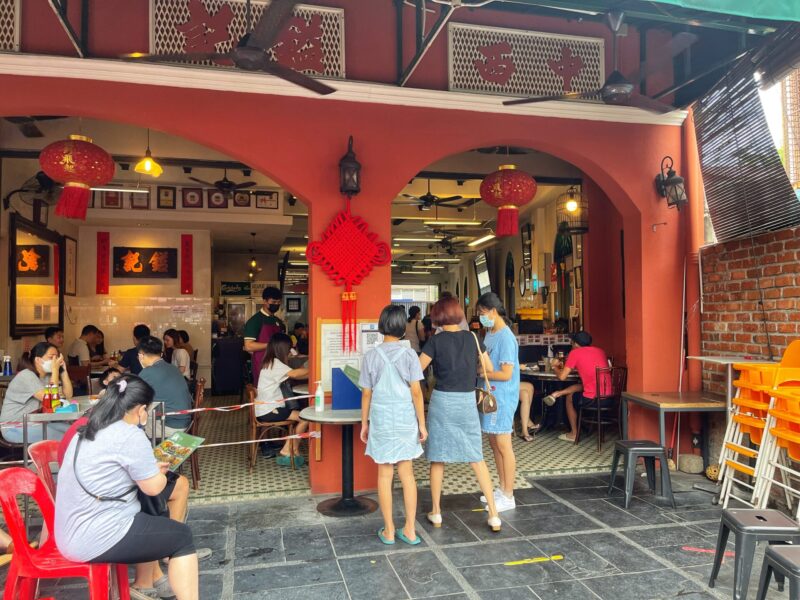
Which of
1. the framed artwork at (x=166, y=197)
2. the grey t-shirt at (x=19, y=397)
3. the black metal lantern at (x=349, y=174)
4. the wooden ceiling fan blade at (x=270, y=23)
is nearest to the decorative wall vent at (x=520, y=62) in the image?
the black metal lantern at (x=349, y=174)

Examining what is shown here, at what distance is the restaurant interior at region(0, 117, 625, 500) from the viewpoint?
7.07 m

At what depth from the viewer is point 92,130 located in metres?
7.47

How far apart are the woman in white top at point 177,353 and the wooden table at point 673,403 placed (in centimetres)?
540

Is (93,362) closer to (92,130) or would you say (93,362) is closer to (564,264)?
(92,130)

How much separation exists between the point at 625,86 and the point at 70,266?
9.56 metres

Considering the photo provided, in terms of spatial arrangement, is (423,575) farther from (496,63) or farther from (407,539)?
(496,63)

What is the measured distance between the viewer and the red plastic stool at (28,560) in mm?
2393

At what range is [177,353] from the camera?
7.90 m

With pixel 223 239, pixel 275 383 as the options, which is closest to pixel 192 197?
pixel 223 239

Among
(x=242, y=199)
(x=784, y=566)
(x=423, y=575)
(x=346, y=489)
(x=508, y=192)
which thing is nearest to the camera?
(x=784, y=566)

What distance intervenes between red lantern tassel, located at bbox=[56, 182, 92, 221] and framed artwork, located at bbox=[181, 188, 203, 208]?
539 centimetres

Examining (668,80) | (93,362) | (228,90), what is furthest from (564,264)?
(93,362)

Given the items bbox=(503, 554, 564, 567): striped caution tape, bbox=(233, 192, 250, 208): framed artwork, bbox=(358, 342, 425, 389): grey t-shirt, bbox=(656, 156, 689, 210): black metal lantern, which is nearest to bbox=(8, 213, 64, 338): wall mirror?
bbox=(233, 192, 250, 208): framed artwork

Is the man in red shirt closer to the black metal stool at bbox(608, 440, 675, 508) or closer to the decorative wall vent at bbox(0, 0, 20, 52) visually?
the black metal stool at bbox(608, 440, 675, 508)
